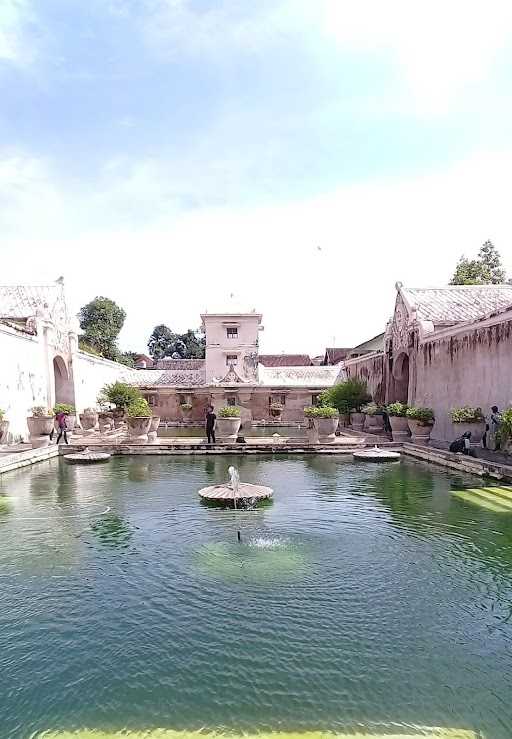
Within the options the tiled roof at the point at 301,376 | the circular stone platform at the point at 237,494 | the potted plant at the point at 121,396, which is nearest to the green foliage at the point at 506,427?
the circular stone platform at the point at 237,494

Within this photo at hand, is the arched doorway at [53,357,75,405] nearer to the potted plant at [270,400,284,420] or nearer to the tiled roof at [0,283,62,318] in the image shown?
the tiled roof at [0,283,62,318]

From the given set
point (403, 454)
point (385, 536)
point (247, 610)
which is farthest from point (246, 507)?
point (403, 454)

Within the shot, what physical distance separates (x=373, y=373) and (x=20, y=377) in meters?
14.5

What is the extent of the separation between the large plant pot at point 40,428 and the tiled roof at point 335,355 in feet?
101

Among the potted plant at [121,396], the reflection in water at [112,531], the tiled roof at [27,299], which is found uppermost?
the tiled roof at [27,299]

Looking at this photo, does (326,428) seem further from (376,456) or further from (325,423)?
(376,456)

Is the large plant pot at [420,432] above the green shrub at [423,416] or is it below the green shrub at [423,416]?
below

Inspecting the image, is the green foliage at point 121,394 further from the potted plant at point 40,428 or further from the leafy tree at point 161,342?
the leafy tree at point 161,342

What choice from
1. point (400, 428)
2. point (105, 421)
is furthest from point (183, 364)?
point (400, 428)

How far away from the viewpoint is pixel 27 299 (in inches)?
848

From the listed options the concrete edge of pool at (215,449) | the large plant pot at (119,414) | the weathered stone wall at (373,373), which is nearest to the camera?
the concrete edge of pool at (215,449)

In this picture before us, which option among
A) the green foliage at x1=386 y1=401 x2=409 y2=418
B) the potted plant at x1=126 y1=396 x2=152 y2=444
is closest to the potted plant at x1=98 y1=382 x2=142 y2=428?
the potted plant at x1=126 y1=396 x2=152 y2=444

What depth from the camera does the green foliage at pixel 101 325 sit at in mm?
41625

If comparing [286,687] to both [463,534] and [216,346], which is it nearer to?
[463,534]
